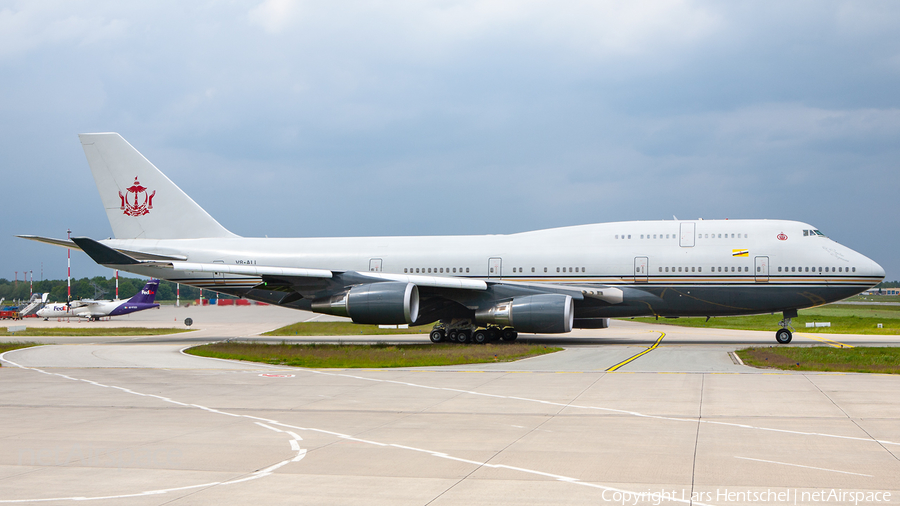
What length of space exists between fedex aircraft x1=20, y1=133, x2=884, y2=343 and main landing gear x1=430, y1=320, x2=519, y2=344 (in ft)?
0.15

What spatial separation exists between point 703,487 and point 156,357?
63.9 ft

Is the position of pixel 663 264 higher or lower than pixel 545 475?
higher

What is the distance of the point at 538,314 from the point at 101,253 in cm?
1655

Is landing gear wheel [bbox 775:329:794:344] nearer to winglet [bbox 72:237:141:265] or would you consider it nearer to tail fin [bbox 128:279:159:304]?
winglet [bbox 72:237:141:265]

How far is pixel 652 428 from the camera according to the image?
955 centimetres

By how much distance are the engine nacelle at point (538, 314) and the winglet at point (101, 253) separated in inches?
559

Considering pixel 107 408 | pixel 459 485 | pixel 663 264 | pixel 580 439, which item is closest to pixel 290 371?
pixel 107 408

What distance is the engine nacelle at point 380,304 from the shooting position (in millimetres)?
24000

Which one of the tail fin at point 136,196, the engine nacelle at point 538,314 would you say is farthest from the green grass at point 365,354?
the tail fin at point 136,196

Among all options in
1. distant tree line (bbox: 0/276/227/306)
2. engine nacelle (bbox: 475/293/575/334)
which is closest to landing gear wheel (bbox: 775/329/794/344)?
engine nacelle (bbox: 475/293/575/334)

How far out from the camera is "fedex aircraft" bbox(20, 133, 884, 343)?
976 inches

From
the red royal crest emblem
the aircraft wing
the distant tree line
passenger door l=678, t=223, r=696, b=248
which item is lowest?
the distant tree line

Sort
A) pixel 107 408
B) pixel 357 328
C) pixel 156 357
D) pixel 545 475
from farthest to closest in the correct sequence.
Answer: pixel 357 328, pixel 156 357, pixel 107 408, pixel 545 475

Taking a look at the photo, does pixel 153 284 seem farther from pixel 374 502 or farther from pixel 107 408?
pixel 374 502
